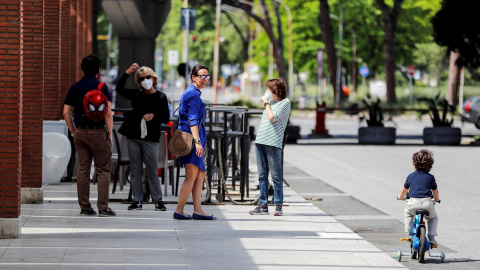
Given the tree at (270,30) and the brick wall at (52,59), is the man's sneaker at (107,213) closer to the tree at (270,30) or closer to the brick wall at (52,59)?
the brick wall at (52,59)

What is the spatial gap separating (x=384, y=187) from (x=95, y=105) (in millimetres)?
7861

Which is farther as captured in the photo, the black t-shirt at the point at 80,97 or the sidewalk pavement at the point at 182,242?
the black t-shirt at the point at 80,97

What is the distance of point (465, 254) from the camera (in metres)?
11.0

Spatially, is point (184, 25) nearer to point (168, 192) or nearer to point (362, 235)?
point (168, 192)

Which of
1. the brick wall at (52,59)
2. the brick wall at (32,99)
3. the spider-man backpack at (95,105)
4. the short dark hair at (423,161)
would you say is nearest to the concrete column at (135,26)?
the brick wall at (52,59)

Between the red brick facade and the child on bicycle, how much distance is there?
368 centimetres

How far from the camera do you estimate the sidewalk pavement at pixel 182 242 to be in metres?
9.64

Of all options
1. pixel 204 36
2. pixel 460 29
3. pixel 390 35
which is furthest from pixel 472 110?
pixel 204 36

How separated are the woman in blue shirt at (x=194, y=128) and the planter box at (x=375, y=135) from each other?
72.5 ft

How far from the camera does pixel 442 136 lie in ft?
115

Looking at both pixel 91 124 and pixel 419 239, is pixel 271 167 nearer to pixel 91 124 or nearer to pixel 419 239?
pixel 91 124

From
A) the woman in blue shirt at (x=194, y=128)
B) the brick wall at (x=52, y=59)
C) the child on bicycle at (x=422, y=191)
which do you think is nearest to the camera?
the child on bicycle at (x=422, y=191)

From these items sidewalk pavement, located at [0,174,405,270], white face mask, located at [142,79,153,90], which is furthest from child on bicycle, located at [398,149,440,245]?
white face mask, located at [142,79,153,90]

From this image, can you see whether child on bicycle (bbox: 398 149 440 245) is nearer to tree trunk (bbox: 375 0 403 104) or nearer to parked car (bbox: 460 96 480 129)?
parked car (bbox: 460 96 480 129)
